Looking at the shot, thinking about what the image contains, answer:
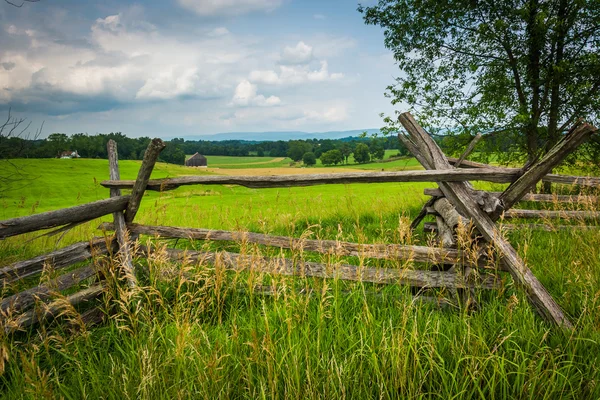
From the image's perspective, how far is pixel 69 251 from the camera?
11.0 feet

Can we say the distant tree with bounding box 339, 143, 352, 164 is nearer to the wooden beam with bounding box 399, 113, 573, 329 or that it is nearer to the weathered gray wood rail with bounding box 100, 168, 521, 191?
the wooden beam with bounding box 399, 113, 573, 329

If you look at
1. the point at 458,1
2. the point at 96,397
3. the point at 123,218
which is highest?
the point at 458,1

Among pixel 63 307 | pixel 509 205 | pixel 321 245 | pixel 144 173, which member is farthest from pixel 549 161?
pixel 63 307

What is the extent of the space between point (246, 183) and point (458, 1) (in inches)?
355

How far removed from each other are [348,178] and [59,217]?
2.78 metres

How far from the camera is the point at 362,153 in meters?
65.0

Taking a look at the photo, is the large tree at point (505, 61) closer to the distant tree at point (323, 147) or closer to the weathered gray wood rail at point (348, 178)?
the weathered gray wood rail at point (348, 178)

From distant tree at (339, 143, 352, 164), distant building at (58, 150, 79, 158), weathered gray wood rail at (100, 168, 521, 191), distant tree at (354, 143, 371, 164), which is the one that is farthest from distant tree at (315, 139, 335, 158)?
weathered gray wood rail at (100, 168, 521, 191)

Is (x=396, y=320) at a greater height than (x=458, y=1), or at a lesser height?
lesser

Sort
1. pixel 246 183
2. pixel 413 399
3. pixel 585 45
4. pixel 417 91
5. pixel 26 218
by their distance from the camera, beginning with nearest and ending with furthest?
pixel 413 399
pixel 26 218
pixel 246 183
pixel 585 45
pixel 417 91

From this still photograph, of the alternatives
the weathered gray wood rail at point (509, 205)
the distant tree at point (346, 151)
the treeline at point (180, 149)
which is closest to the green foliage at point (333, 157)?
the treeline at point (180, 149)

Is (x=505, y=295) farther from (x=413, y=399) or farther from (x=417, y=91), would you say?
(x=417, y=91)

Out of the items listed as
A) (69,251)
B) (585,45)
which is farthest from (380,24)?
(69,251)

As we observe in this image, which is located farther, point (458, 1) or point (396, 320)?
point (458, 1)
